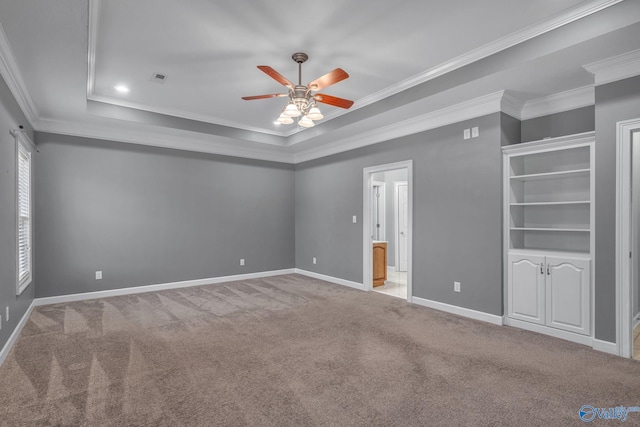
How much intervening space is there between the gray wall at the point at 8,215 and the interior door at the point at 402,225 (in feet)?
21.3

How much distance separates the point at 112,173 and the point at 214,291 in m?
2.43

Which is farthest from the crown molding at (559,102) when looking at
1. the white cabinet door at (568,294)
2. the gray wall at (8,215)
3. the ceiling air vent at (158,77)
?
the gray wall at (8,215)

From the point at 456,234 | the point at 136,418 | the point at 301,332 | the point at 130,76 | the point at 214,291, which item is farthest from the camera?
the point at 214,291

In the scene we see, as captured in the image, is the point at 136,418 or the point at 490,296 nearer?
the point at 136,418

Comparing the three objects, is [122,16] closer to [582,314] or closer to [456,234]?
[456,234]

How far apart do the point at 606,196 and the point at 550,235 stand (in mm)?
933

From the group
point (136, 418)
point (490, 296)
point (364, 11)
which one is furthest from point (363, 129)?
point (136, 418)

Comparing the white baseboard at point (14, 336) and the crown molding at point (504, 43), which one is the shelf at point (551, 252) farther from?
the white baseboard at point (14, 336)

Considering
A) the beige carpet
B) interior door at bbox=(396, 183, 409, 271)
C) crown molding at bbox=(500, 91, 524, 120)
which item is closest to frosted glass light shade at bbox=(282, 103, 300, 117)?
the beige carpet

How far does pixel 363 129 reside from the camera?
5258 mm

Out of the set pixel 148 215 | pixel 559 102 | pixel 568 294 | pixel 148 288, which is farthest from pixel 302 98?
pixel 148 288

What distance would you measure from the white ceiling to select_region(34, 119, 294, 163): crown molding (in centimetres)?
5

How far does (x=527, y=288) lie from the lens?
3672 millimetres

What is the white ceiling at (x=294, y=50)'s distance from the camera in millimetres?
2576
